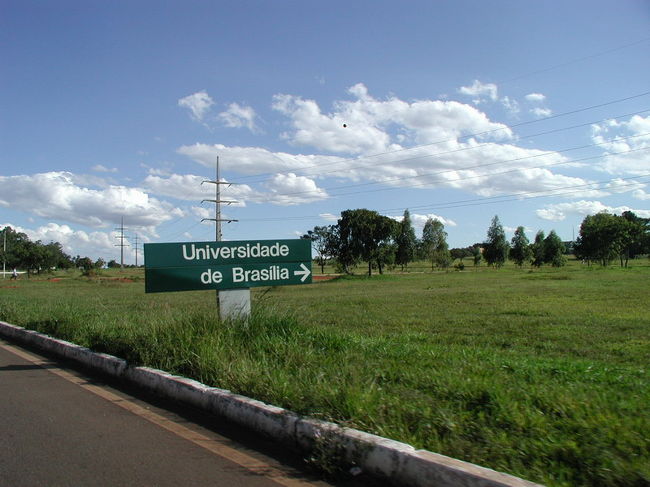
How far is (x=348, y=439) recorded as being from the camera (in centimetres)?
416

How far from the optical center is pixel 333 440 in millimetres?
4262

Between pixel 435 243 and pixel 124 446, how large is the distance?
338ft

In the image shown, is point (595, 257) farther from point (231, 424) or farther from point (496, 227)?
point (231, 424)

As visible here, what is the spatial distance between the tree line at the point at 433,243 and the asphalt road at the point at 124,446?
178 ft

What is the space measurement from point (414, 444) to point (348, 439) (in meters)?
0.51

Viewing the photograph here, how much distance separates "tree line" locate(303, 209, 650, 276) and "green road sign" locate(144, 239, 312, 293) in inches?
2016

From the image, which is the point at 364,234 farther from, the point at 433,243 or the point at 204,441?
the point at 204,441

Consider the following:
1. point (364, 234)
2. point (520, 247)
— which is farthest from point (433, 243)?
point (364, 234)

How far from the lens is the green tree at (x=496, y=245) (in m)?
96.2

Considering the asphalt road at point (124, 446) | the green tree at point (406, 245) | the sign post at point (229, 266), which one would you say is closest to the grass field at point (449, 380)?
the sign post at point (229, 266)

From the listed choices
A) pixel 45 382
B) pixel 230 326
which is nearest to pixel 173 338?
pixel 230 326

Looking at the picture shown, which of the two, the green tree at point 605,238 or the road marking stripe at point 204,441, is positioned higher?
the green tree at point 605,238

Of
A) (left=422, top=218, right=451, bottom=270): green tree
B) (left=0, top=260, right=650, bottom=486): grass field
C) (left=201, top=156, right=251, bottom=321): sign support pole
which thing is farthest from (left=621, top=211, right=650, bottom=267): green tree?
(left=201, top=156, right=251, bottom=321): sign support pole

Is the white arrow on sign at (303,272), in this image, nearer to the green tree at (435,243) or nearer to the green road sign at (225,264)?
the green road sign at (225,264)
